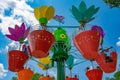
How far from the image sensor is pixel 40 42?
4.30 meters

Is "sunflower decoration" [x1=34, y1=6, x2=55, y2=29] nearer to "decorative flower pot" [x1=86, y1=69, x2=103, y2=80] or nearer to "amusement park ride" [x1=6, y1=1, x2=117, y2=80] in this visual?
"amusement park ride" [x1=6, y1=1, x2=117, y2=80]

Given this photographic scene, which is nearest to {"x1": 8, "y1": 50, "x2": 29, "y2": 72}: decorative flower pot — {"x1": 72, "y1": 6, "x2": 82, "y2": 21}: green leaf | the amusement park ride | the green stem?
the amusement park ride

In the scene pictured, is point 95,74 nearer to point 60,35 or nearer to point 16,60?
point 60,35

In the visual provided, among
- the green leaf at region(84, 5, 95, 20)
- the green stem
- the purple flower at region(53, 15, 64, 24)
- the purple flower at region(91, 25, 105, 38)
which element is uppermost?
the purple flower at region(53, 15, 64, 24)

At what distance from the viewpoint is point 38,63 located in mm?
5176

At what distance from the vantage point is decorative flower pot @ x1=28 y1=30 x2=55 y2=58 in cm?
425

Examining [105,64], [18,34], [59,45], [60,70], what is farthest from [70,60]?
[18,34]

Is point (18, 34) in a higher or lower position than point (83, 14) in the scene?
lower

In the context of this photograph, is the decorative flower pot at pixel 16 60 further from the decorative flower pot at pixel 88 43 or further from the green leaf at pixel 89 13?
the green leaf at pixel 89 13

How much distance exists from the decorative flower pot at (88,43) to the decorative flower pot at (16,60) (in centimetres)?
76

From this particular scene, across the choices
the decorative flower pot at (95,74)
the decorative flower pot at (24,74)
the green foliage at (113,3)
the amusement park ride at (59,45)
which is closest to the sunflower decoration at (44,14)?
the amusement park ride at (59,45)

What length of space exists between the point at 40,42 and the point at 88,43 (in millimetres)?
619

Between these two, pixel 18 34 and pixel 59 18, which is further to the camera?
pixel 59 18

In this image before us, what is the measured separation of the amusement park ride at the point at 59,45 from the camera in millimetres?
4281
